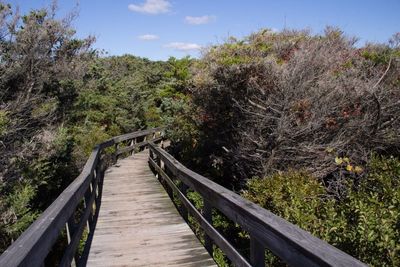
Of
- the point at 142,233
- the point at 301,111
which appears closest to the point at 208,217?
the point at 142,233

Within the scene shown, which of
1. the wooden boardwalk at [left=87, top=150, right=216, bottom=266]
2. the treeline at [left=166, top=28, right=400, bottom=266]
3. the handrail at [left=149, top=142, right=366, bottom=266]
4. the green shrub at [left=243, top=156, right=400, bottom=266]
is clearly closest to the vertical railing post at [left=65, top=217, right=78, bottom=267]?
the wooden boardwalk at [left=87, top=150, right=216, bottom=266]

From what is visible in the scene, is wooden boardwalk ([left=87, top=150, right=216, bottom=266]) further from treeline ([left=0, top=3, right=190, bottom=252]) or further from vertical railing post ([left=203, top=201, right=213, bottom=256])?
treeline ([left=0, top=3, right=190, bottom=252])

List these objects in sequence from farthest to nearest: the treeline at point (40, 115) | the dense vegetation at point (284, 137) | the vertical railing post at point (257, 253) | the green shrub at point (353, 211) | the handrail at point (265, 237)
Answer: the treeline at point (40, 115), the dense vegetation at point (284, 137), the green shrub at point (353, 211), the vertical railing post at point (257, 253), the handrail at point (265, 237)

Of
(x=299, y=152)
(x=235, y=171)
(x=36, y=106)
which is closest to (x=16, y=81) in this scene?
(x=36, y=106)

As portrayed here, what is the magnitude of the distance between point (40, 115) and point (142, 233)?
12.1 m

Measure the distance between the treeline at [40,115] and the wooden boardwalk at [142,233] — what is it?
185 inches

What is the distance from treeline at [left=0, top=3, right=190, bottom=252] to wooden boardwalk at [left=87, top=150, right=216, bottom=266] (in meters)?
4.69

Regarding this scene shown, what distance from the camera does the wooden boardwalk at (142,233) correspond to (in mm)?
4090

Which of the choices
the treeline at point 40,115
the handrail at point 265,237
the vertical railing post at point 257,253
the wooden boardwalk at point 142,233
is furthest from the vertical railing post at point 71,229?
the treeline at point 40,115

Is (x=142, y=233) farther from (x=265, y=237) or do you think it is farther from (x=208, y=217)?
(x=265, y=237)

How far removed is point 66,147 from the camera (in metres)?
14.5

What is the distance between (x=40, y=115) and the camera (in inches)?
606

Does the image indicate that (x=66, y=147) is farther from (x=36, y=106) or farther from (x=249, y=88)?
(x=249, y=88)

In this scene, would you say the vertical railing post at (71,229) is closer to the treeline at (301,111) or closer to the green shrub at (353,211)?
the green shrub at (353,211)
